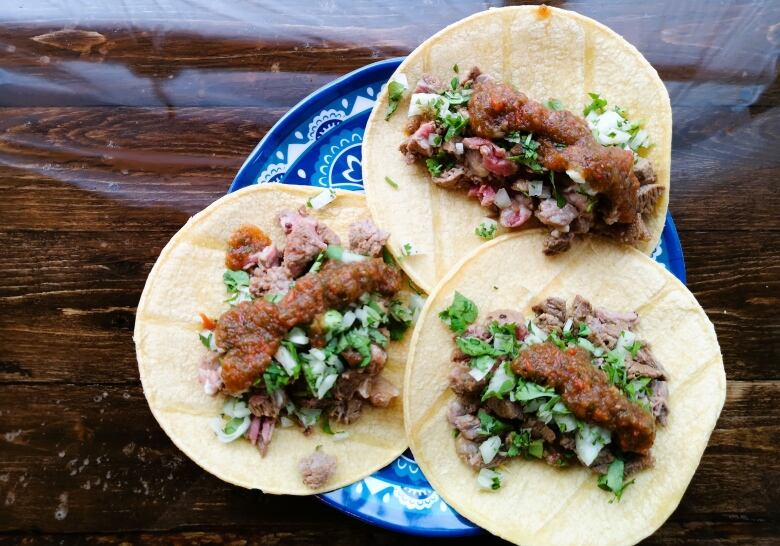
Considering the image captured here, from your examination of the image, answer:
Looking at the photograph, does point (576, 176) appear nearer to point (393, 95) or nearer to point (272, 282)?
point (393, 95)

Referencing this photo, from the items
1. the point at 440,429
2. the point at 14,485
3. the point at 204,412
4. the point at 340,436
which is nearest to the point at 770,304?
the point at 440,429

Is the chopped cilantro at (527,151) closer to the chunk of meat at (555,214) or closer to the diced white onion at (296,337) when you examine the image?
the chunk of meat at (555,214)

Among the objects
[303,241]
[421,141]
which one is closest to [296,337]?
[303,241]

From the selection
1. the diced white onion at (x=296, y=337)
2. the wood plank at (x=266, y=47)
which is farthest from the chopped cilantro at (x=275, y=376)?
the wood plank at (x=266, y=47)

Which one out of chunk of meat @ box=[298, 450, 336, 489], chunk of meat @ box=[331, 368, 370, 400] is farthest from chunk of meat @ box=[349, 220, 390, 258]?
chunk of meat @ box=[298, 450, 336, 489]

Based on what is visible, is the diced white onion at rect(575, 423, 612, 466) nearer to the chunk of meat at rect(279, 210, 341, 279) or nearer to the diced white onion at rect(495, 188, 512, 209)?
the diced white onion at rect(495, 188, 512, 209)

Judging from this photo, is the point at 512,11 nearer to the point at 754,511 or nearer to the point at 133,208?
the point at 133,208
